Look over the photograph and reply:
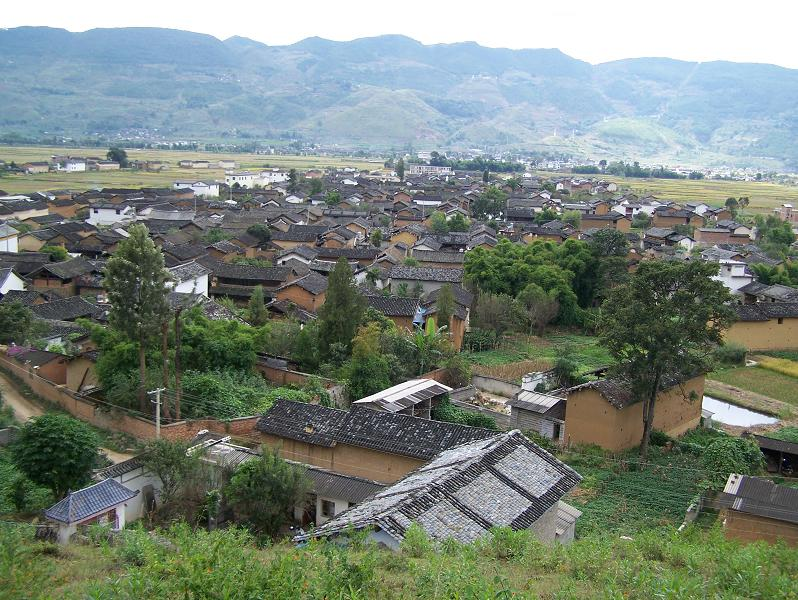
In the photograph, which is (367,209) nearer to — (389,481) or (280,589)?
(389,481)

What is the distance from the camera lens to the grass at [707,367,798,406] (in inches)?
874

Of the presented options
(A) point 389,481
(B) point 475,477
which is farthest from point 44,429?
(B) point 475,477

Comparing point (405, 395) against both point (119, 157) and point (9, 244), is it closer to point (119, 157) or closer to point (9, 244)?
point (9, 244)

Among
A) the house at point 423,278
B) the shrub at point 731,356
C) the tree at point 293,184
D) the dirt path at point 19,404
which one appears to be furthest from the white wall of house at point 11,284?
the tree at point 293,184

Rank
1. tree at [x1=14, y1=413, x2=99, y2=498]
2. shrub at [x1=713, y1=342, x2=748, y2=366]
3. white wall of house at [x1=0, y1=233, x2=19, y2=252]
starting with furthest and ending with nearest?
1. white wall of house at [x1=0, y1=233, x2=19, y2=252]
2. shrub at [x1=713, y1=342, x2=748, y2=366]
3. tree at [x1=14, y1=413, x2=99, y2=498]

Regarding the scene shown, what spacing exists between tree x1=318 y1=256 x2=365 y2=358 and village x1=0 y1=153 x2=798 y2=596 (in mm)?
58

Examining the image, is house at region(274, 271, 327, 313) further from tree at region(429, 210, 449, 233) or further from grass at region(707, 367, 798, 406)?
tree at region(429, 210, 449, 233)

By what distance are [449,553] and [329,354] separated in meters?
12.2

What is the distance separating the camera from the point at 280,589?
5836 millimetres

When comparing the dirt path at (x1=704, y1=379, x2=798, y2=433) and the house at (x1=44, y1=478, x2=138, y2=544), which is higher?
the house at (x1=44, y1=478, x2=138, y2=544)

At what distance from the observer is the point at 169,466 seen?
11.5m

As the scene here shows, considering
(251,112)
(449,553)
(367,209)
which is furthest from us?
(251,112)

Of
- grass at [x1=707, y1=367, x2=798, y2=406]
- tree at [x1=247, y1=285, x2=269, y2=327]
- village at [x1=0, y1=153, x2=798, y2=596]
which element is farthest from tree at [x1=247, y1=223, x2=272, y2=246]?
grass at [x1=707, y1=367, x2=798, y2=406]

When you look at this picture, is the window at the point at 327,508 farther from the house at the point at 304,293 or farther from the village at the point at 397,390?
the house at the point at 304,293
